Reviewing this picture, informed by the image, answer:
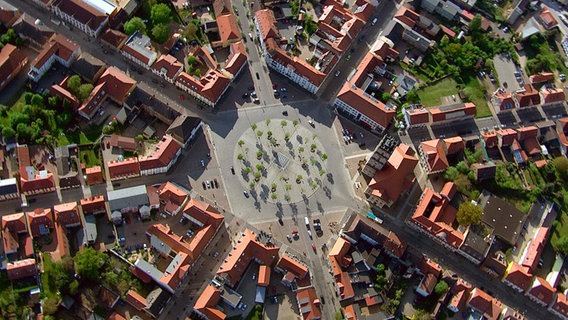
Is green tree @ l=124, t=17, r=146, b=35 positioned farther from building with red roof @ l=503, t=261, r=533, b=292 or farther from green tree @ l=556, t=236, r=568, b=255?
green tree @ l=556, t=236, r=568, b=255

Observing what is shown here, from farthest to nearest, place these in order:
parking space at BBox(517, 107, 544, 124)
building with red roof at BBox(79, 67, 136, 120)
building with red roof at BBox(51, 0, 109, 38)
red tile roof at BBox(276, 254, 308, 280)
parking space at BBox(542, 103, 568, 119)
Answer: parking space at BBox(542, 103, 568, 119) → parking space at BBox(517, 107, 544, 124) → building with red roof at BBox(51, 0, 109, 38) → building with red roof at BBox(79, 67, 136, 120) → red tile roof at BBox(276, 254, 308, 280)

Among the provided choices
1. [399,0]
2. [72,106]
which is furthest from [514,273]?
[72,106]

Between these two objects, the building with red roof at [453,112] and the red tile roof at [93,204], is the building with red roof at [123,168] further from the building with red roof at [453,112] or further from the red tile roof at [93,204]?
the building with red roof at [453,112]

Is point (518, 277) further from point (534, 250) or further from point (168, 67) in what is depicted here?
point (168, 67)

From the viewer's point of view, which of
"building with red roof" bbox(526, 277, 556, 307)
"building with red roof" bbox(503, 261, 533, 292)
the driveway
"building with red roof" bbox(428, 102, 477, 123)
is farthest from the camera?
the driveway

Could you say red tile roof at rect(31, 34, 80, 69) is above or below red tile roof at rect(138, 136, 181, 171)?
above

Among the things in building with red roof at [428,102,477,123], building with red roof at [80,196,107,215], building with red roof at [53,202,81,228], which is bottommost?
building with red roof at [53,202,81,228]

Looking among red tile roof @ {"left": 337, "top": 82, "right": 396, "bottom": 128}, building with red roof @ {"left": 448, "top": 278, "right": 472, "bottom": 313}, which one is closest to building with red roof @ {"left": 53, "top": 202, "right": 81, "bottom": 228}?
red tile roof @ {"left": 337, "top": 82, "right": 396, "bottom": 128}

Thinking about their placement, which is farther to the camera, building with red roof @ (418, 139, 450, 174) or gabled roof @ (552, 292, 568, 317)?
building with red roof @ (418, 139, 450, 174)
